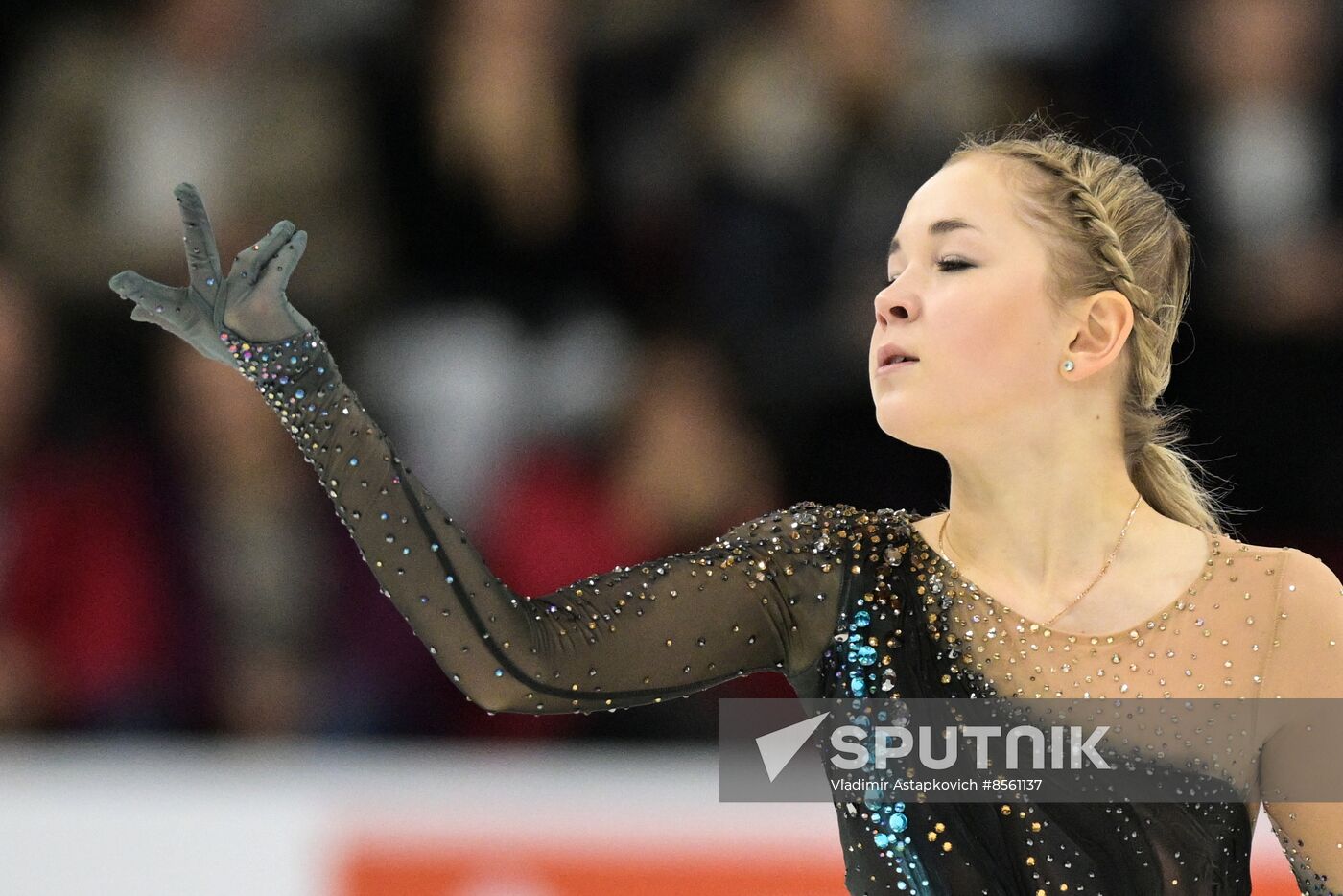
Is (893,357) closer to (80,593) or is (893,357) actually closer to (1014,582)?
(1014,582)

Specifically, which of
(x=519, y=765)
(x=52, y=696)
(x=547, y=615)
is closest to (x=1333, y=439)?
(x=519, y=765)

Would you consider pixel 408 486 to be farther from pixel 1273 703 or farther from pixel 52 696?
pixel 52 696

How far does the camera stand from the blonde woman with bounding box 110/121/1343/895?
1957mm

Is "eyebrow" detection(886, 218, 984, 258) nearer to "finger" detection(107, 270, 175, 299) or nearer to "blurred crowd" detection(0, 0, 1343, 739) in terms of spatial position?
"finger" detection(107, 270, 175, 299)

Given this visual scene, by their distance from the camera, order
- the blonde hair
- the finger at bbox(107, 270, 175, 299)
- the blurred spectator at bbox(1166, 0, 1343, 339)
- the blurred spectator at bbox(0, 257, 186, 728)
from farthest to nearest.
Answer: the blurred spectator at bbox(1166, 0, 1343, 339) → the blurred spectator at bbox(0, 257, 186, 728) → the blonde hair → the finger at bbox(107, 270, 175, 299)

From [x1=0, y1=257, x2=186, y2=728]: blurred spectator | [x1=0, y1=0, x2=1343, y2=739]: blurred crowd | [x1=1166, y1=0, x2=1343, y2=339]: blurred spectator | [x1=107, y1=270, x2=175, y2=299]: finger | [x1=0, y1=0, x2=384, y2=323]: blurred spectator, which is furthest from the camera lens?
[x1=0, y1=0, x2=384, y2=323]: blurred spectator

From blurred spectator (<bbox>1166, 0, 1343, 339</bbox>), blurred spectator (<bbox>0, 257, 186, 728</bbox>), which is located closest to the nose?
blurred spectator (<bbox>0, 257, 186, 728</bbox>)

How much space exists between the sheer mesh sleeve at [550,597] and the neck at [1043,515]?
188mm

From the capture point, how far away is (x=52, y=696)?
382 centimetres

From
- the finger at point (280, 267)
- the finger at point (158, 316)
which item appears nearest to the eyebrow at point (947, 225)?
the finger at point (280, 267)

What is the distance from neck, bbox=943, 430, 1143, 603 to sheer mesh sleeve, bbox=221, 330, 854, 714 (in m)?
0.19

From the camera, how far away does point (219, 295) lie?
69.0 inches

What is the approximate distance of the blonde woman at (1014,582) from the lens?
6.42 ft

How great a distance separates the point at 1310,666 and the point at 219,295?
136 cm
